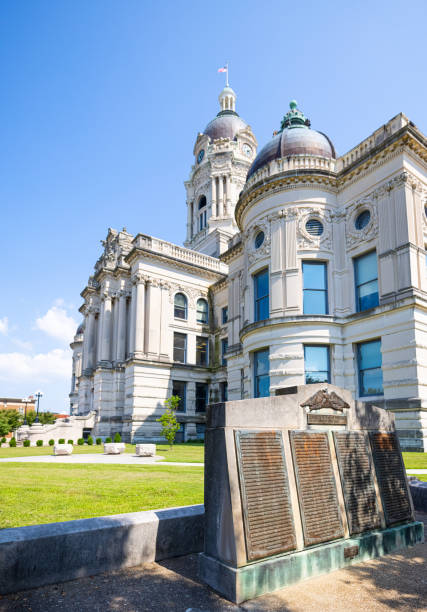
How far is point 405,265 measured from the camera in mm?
20922

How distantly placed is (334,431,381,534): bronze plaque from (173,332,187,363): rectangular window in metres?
34.4

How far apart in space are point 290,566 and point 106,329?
41354 mm

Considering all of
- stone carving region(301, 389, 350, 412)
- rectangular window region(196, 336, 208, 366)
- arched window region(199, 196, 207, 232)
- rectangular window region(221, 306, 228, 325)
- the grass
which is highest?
arched window region(199, 196, 207, 232)

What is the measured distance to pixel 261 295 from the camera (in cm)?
2716

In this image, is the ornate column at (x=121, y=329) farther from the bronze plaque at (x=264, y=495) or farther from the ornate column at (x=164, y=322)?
Result: the bronze plaque at (x=264, y=495)

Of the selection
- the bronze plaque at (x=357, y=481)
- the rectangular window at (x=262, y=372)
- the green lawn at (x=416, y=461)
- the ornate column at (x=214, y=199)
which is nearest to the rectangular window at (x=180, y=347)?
the rectangular window at (x=262, y=372)

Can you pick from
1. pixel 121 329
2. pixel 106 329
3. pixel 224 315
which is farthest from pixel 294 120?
pixel 106 329

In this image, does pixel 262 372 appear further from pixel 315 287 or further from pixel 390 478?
pixel 390 478

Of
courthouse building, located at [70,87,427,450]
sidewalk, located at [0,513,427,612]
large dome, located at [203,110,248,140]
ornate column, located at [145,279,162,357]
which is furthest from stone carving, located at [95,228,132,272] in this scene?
sidewalk, located at [0,513,427,612]

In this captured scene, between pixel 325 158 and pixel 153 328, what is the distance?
68.0ft

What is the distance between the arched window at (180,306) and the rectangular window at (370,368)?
2136 centimetres

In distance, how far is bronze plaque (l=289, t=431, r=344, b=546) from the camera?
542 cm

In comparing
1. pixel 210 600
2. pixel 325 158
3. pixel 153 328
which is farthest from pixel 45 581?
pixel 153 328

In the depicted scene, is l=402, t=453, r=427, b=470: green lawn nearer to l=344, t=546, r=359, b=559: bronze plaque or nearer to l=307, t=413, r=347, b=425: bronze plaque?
l=307, t=413, r=347, b=425: bronze plaque
